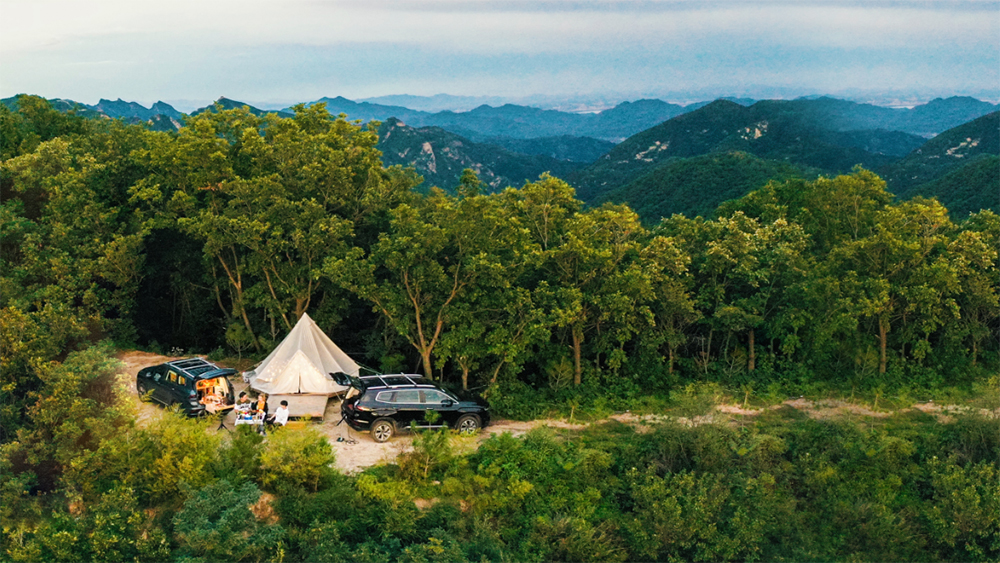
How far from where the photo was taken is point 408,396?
55.7ft

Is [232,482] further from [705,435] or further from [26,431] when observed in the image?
[705,435]

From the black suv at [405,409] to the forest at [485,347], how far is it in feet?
3.83

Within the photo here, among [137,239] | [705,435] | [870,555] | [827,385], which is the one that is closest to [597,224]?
[705,435]

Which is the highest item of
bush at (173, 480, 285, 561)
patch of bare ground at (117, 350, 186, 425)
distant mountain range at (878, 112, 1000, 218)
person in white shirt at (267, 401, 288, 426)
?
distant mountain range at (878, 112, 1000, 218)

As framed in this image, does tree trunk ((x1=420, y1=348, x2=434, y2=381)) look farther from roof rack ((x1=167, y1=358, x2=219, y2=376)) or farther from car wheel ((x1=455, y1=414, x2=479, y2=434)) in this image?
roof rack ((x1=167, y1=358, x2=219, y2=376))

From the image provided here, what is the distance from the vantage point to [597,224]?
2044 centimetres

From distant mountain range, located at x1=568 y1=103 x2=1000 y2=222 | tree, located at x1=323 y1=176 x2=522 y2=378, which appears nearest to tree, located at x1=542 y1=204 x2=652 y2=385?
tree, located at x1=323 y1=176 x2=522 y2=378

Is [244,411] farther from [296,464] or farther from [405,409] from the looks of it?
[405,409]

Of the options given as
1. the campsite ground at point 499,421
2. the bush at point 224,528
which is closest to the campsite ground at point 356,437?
the campsite ground at point 499,421

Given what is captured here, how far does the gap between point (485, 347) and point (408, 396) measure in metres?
3.13

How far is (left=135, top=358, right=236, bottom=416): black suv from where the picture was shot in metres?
17.4

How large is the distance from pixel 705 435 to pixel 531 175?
4499 inches

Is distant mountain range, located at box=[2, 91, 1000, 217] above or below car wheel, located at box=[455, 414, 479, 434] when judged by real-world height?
above

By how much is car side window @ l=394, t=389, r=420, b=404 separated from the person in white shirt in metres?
2.62
